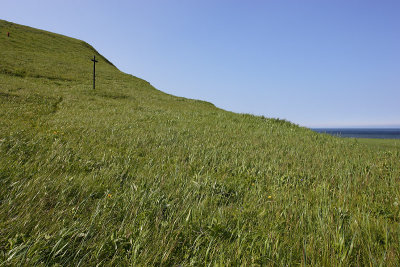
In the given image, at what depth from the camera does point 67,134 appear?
5.88 meters

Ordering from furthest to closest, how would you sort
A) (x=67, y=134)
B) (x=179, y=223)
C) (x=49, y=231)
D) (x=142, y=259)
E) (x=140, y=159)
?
1. (x=67, y=134)
2. (x=140, y=159)
3. (x=179, y=223)
4. (x=49, y=231)
5. (x=142, y=259)

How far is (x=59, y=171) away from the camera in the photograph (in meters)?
3.28

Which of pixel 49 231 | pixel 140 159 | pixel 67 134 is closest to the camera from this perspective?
pixel 49 231

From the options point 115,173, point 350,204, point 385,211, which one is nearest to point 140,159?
point 115,173

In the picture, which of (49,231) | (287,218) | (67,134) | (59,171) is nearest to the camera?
(49,231)

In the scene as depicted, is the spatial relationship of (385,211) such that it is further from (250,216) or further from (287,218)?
(250,216)

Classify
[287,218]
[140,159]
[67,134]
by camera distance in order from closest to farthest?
1. [287,218]
2. [140,159]
3. [67,134]

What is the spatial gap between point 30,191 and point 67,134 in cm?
399

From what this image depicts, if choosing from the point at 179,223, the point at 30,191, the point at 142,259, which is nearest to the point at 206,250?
the point at 179,223

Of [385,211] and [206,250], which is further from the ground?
[385,211]

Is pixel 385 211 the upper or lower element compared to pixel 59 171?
upper

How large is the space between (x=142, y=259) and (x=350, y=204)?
2.66m

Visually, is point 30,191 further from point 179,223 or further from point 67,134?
point 67,134

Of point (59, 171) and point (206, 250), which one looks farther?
point (59, 171)
